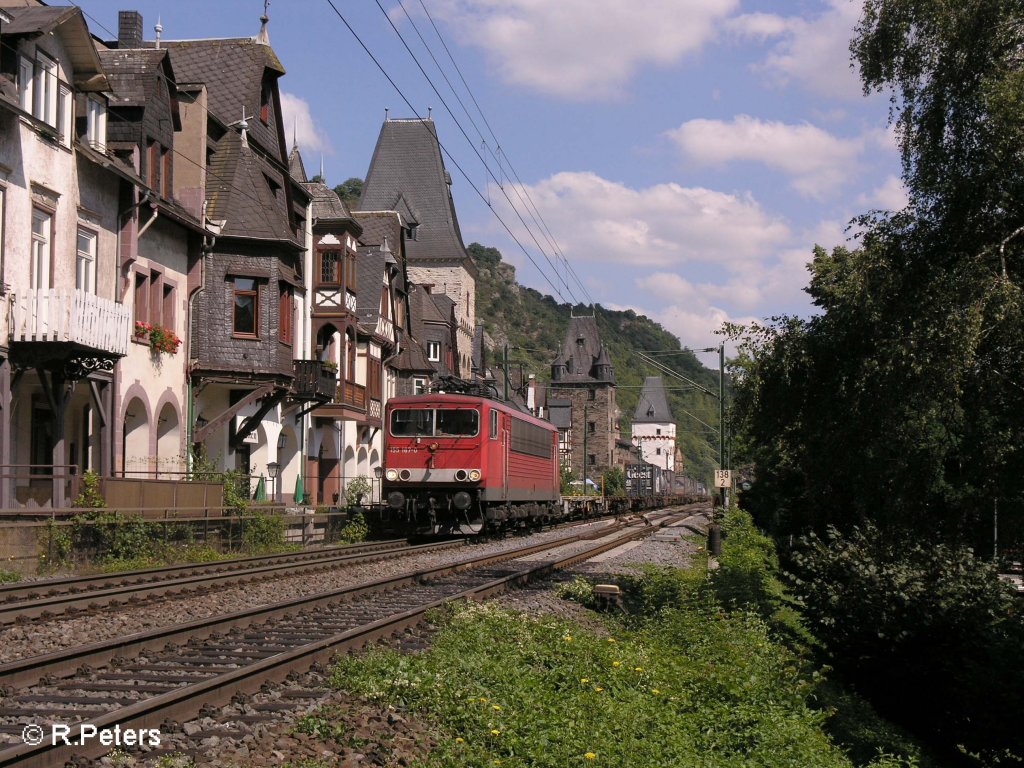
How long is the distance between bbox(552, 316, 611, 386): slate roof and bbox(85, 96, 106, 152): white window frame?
112m

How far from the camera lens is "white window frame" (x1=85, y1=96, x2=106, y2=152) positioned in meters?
25.2

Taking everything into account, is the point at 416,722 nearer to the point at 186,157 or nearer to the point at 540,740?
the point at 540,740

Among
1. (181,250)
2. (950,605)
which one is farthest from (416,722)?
(181,250)

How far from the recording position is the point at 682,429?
19650cm

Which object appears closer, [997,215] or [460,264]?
[997,215]

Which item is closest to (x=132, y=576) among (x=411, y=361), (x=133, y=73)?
(x=133, y=73)

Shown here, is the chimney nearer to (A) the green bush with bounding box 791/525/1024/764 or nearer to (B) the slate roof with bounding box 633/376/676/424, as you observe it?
(A) the green bush with bounding box 791/525/1024/764

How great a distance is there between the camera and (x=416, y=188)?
9031cm

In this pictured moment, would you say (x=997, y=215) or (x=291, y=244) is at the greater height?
(x=291, y=244)

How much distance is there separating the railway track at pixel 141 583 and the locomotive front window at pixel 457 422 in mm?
5473

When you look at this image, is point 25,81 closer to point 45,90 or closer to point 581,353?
point 45,90

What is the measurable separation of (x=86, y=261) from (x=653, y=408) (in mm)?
141206

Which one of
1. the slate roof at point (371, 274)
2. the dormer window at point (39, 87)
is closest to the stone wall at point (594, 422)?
the slate roof at point (371, 274)

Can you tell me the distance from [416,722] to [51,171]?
61.2 ft
